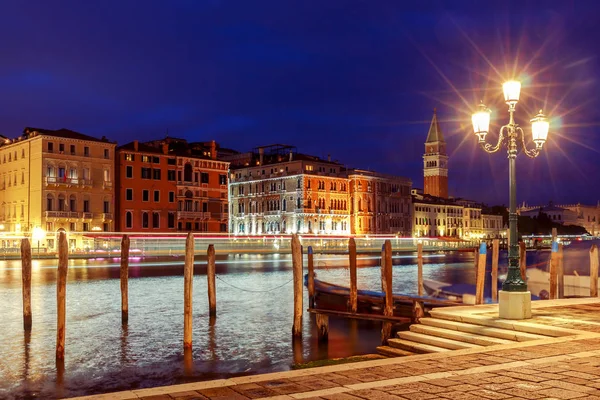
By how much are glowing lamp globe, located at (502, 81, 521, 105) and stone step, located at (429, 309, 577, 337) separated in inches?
134

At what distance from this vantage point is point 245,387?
22.8ft

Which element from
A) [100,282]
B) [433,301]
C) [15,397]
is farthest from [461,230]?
[15,397]

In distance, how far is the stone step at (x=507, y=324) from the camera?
30.9 ft

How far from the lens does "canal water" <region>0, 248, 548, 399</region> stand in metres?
12.2

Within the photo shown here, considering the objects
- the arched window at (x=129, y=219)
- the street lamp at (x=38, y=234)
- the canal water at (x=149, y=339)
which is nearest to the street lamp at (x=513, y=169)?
the canal water at (x=149, y=339)

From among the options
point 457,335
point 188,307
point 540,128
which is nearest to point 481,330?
point 457,335

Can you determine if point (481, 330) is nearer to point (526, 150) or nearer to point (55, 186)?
point (526, 150)

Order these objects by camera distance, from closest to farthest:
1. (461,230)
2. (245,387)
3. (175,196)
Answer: (245,387) < (175,196) < (461,230)

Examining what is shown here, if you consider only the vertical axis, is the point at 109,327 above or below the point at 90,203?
below

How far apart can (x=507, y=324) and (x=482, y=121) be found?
133 inches

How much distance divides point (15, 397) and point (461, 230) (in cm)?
10097

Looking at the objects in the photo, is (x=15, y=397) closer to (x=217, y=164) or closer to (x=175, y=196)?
(x=175, y=196)

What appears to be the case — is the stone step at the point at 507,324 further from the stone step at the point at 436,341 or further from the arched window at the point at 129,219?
the arched window at the point at 129,219

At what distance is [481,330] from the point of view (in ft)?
32.7
